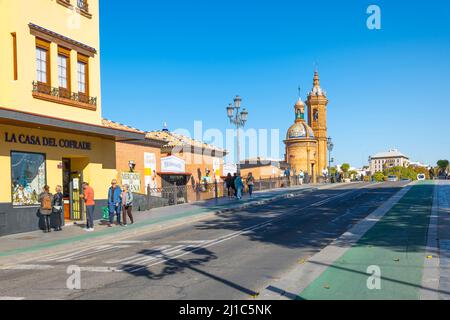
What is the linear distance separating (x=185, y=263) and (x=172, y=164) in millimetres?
22193

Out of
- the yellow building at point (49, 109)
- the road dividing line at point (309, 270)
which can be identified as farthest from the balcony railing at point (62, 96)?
the road dividing line at point (309, 270)

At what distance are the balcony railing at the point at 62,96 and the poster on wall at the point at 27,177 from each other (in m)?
2.24

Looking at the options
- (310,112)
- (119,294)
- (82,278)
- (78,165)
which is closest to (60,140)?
(78,165)

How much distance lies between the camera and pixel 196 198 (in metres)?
31.7

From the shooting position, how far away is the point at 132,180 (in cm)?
2764

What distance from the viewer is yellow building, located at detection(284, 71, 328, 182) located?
7019cm

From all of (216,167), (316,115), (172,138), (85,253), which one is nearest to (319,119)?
(316,115)

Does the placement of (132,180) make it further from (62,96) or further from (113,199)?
(62,96)

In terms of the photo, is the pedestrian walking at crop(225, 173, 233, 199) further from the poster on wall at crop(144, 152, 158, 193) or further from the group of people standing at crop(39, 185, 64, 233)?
the group of people standing at crop(39, 185, 64, 233)

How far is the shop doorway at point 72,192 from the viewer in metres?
20.8

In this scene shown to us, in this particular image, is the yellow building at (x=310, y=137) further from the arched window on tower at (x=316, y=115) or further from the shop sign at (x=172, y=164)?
the shop sign at (x=172, y=164)

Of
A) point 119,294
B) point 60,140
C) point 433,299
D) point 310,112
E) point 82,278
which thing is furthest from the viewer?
point 310,112
